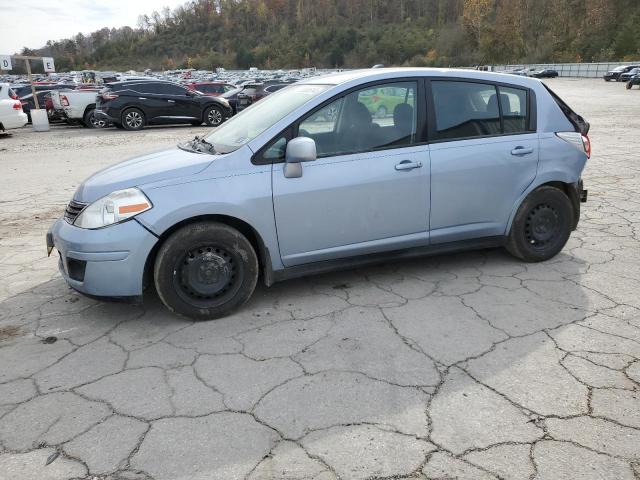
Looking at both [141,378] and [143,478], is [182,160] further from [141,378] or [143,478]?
[143,478]

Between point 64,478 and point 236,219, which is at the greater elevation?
point 236,219

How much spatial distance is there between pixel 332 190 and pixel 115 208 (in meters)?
1.48

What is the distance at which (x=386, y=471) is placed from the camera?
2180 millimetres

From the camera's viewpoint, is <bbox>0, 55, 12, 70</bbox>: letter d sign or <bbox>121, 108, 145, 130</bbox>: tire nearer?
<bbox>121, 108, 145, 130</bbox>: tire

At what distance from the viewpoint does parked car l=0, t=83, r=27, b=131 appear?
16.0m

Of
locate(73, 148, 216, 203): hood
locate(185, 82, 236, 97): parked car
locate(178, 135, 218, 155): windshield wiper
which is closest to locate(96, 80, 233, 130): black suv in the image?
locate(185, 82, 236, 97): parked car

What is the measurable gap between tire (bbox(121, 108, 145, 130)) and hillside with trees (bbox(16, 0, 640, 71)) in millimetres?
69806

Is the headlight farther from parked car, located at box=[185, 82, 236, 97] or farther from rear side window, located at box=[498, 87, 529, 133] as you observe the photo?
parked car, located at box=[185, 82, 236, 97]

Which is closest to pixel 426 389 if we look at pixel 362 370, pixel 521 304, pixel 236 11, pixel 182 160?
pixel 362 370

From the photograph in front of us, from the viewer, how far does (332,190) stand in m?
3.68

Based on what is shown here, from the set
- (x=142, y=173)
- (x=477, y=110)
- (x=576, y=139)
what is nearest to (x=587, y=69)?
(x=576, y=139)

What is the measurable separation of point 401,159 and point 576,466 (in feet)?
7.73

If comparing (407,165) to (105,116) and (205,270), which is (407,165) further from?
(105,116)

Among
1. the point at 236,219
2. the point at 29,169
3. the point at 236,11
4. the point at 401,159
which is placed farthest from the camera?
the point at 236,11
